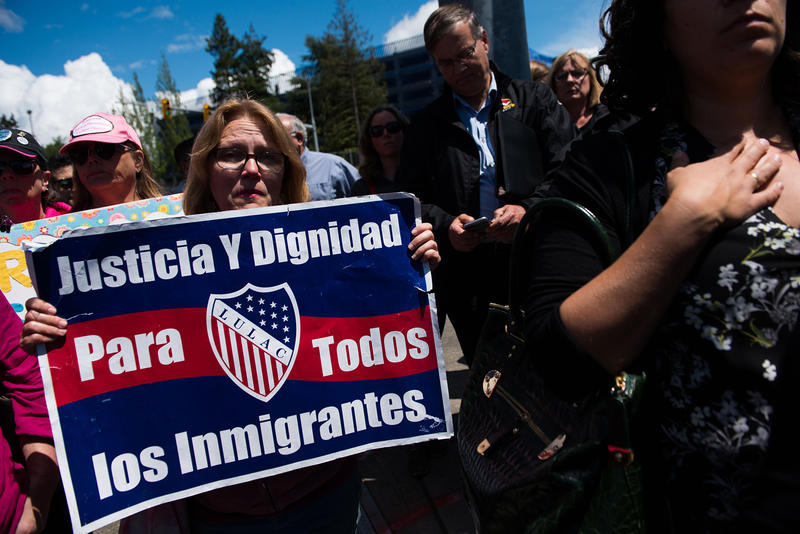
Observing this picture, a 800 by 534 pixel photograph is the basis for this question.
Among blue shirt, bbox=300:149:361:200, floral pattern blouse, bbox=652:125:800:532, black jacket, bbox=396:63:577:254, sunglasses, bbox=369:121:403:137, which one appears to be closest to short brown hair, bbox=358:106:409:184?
sunglasses, bbox=369:121:403:137

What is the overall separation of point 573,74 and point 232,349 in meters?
3.87

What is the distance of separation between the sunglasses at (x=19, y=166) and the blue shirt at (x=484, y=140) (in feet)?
7.00

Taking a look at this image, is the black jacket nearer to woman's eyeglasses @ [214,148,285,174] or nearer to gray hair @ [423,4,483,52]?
gray hair @ [423,4,483,52]

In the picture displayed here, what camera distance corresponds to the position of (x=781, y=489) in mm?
667

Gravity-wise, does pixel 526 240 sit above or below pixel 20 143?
below

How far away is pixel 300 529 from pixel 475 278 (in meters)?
1.58

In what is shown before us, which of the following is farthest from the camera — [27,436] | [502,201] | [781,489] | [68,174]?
[68,174]

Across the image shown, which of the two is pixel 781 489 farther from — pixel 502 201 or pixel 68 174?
pixel 68 174

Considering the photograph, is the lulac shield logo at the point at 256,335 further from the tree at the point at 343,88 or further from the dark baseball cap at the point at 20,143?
the tree at the point at 343,88

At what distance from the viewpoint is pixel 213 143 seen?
172 centimetres

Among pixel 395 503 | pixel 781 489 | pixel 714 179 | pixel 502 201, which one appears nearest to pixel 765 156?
pixel 714 179

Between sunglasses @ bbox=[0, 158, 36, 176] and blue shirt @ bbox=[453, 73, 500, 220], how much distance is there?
7.00 feet

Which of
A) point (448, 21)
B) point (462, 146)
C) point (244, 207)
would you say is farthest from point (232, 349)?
point (448, 21)

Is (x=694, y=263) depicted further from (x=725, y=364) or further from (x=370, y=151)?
(x=370, y=151)
